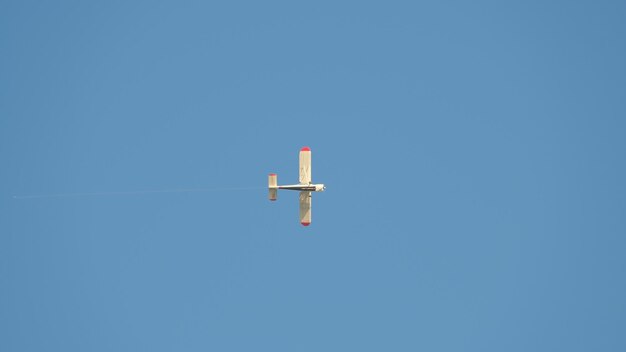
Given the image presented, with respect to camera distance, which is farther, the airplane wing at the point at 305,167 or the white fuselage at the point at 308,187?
the airplane wing at the point at 305,167

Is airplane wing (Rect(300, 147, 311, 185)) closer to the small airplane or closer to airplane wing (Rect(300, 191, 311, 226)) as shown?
the small airplane

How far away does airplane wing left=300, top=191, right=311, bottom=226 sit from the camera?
118m

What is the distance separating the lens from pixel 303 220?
119m

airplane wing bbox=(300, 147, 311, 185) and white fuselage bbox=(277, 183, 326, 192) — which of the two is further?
airplane wing bbox=(300, 147, 311, 185)

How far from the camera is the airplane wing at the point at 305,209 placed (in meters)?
118

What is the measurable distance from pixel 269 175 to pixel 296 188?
228cm

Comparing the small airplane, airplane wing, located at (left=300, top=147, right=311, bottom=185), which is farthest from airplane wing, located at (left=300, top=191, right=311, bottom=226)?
airplane wing, located at (left=300, top=147, right=311, bottom=185)

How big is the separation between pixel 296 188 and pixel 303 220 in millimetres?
3269

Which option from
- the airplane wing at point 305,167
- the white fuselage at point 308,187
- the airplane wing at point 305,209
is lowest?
the airplane wing at point 305,209

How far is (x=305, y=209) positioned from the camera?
119m

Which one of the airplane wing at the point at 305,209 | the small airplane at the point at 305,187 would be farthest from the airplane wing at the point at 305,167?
the airplane wing at the point at 305,209

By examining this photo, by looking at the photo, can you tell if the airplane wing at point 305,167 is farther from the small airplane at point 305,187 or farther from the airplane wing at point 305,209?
the airplane wing at point 305,209

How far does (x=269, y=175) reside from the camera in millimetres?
116188

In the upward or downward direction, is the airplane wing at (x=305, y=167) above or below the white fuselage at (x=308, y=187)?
above
